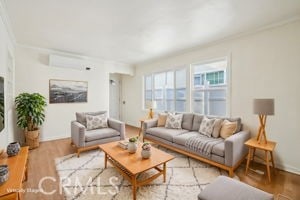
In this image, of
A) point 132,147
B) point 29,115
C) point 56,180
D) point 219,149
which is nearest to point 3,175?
point 56,180

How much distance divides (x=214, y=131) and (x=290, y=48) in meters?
1.89

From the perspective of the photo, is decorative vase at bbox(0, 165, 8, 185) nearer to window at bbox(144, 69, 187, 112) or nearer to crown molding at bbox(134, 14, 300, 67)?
window at bbox(144, 69, 187, 112)

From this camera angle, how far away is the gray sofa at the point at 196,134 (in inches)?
93.0

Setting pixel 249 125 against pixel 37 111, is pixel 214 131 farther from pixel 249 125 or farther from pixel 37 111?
pixel 37 111

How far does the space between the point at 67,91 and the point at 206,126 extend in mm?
3965

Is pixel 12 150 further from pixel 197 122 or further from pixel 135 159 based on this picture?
pixel 197 122

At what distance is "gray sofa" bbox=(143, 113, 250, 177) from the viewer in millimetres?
2363

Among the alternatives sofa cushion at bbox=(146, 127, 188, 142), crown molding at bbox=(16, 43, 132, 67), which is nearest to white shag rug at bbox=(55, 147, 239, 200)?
sofa cushion at bbox=(146, 127, 188, 142)

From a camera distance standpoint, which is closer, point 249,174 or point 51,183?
point 51,183

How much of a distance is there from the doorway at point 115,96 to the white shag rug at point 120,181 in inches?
158

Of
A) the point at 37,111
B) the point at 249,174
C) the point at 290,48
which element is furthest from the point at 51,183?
the point at 290,48

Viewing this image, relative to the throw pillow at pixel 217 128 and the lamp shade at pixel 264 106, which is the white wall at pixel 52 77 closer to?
the throw pillow at pixel 217 128

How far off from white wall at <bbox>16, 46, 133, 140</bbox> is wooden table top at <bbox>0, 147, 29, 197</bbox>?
2.22 meters

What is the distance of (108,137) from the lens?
3.52m
